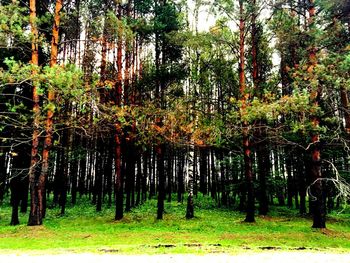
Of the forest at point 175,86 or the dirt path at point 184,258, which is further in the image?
the forest at point 175,86

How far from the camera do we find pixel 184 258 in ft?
26.0

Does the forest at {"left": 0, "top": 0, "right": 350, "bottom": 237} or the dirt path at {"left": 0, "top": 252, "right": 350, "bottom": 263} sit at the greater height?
the forest at {"left": 0, "top": 0, "right": 350, "bottom": 237}

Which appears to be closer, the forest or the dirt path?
the dirt path

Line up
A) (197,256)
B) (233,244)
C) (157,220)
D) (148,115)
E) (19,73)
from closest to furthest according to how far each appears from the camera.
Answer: (197,256) < (19,73) < (233,244) < (148,115) < (157,220)

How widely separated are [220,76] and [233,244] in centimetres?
1079

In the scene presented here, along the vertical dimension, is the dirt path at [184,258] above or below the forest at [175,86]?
below

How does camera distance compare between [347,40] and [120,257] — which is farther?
[347,40]

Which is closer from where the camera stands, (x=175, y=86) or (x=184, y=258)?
(x=184, y=258)

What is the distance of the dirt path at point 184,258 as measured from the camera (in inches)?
300

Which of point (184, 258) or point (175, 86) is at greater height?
point (175, 86)

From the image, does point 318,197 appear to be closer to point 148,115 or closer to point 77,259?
point 148,115

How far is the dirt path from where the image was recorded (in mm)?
7613

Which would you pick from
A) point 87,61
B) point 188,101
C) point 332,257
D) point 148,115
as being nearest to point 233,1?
point 188,101

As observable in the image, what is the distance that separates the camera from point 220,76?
1892 centimetres
